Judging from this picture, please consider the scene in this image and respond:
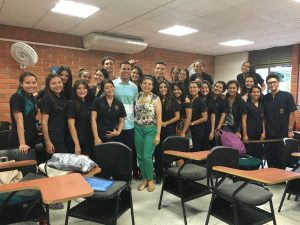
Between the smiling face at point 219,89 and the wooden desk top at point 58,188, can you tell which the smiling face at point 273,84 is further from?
the wooden desk top at point 58,188

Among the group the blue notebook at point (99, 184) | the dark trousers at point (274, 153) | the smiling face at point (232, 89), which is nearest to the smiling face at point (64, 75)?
the blue notebook at point (99, 184)

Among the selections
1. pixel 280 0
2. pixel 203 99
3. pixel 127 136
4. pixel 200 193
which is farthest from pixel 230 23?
pixel 200 193

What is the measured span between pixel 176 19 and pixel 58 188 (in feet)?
13.0

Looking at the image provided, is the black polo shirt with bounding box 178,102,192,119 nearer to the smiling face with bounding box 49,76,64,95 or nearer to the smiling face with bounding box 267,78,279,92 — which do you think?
the smiling face with bounding box 267,78,279,92

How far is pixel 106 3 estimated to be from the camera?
13.4 feet

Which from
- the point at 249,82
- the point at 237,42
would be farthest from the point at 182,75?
the point at 237,42

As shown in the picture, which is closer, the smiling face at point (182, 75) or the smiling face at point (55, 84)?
the smiling face at point (55, 84)

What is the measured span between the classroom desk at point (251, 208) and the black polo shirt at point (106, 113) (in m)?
1.39

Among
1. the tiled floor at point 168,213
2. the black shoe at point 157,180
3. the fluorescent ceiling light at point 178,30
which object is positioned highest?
the fluorescent ceiling light at point 178,30

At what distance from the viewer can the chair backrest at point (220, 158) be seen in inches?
96.3

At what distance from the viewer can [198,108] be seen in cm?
381

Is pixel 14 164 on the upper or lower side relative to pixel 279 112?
lower

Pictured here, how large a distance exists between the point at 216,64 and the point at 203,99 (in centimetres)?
549

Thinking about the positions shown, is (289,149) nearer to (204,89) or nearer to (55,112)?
(204,89)
